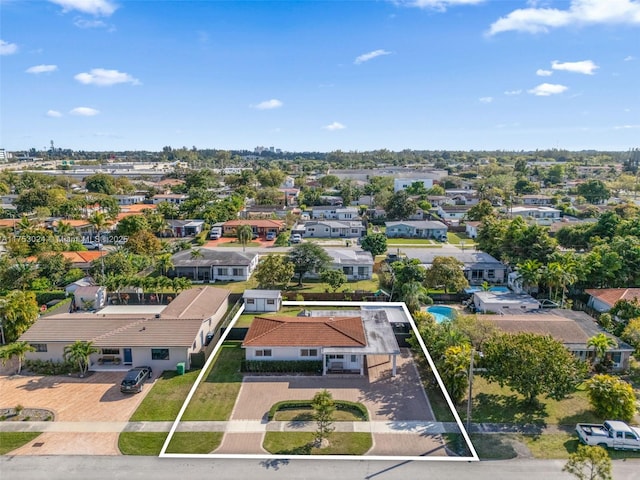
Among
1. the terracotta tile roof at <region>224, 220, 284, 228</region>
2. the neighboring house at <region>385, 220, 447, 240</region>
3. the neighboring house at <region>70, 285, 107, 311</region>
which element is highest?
the terracotta tile roof at <region>224, 220, 284, 228</region>

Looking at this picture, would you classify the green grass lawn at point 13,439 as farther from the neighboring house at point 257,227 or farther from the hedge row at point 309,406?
the neighboring house at point 257,227

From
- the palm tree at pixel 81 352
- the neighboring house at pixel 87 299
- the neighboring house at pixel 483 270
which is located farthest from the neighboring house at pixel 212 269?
the palm tree at pixel 81 352

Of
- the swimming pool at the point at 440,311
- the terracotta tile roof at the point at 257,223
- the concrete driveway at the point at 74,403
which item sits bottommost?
the concrete driveway at the point at 74,403

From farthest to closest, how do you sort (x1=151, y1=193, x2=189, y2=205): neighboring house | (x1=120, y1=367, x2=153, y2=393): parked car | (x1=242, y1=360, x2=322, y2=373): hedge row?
(x1=151, y1=193, x2=189, y2=205): neighboring house, (x1=242, y1=360, x2=322, y2=373): hedge row, (x1=120, y1=367, x2=153, y2=393): parked car

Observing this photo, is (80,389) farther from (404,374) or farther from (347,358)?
(404,374)

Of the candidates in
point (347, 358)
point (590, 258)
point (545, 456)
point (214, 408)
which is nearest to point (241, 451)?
point (214, 408)

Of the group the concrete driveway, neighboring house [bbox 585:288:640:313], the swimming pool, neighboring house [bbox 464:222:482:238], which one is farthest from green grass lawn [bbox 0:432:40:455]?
neighboring house [bbox 464:222:482:238]

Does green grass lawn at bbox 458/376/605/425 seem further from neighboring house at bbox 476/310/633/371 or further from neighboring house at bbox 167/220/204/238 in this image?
neighboring house at bbox 167/220/204/238
